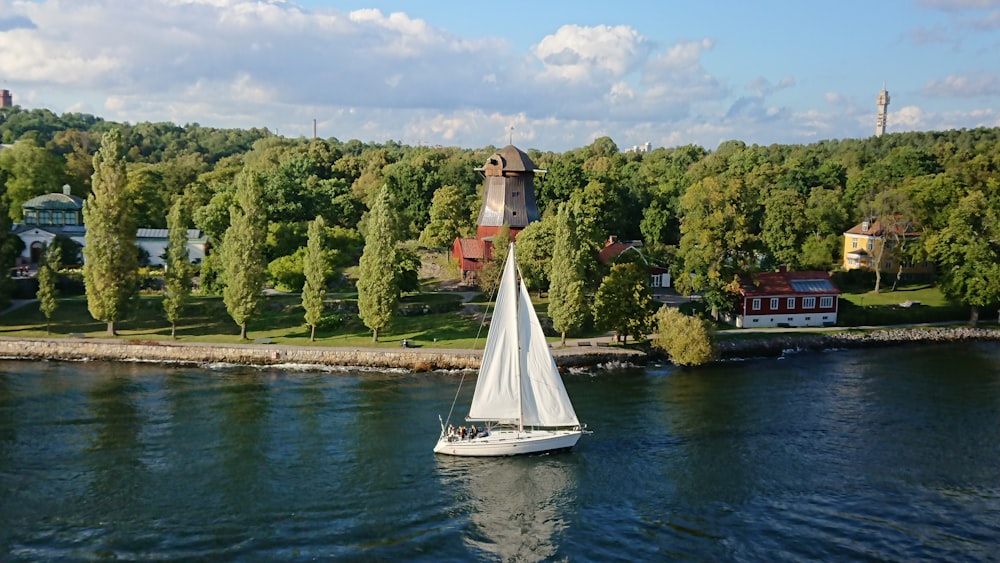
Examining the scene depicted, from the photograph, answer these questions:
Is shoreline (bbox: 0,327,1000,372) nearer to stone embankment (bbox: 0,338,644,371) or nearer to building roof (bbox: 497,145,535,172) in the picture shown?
stone embankment (bbox: 0,338,644,371)

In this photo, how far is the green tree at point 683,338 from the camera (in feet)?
201

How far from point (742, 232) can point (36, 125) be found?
151 m

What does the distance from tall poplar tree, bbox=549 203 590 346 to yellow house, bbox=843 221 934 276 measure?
38135 mm

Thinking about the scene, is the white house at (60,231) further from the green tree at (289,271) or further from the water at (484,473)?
the water at (484,473)

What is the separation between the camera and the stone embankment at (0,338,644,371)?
2405 inches

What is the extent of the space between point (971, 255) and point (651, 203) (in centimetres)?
3666

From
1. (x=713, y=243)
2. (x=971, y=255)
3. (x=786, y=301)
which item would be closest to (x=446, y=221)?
(x=713, y=243)

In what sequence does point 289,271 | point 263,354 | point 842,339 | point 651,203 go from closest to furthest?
point 263,354, point 842,339, point 289,271, point 651,203

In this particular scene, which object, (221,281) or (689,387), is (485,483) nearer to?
(689,387)

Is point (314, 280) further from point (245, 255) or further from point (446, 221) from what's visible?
point (446, 221)

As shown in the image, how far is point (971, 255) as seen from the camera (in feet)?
248

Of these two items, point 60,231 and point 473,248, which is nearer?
point 473,248

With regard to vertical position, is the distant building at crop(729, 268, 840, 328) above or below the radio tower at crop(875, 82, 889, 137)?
below

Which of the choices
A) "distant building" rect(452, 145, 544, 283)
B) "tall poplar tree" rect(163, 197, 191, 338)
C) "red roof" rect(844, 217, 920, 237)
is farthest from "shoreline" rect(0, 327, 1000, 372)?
"red roof" rect(844, 217, 920, 237)
